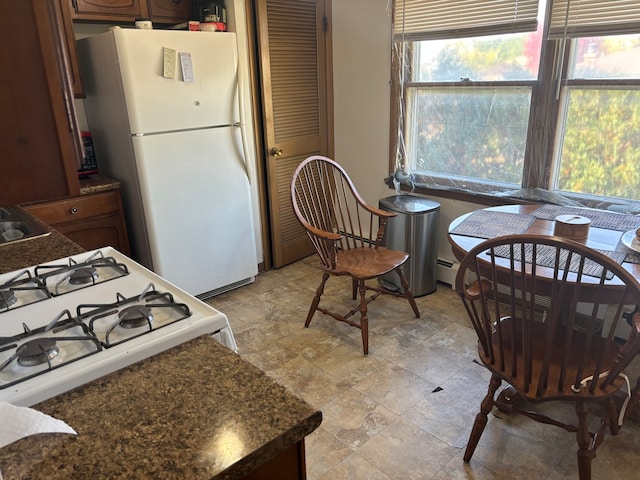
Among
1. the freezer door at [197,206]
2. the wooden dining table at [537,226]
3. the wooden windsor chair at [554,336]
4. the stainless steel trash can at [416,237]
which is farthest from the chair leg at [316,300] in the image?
the wooden windsor chair at [554,336]

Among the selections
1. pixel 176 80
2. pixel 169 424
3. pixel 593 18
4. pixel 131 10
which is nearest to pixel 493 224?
pixel 593 18

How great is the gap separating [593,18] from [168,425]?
8.46ft

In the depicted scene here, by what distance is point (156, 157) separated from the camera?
8.65 ft

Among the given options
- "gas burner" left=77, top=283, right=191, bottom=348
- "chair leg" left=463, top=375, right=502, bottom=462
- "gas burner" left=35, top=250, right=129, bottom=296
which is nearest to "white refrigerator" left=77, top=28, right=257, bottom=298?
"gas burner" left=35, top=250, right=129, bottom=296

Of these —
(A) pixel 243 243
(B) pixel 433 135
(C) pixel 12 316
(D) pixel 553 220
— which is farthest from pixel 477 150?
(C) pixel 12 316

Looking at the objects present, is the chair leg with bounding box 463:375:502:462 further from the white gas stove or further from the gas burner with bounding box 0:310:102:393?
the gas burner with bounding box 0:310:102:393

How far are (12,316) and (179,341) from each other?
43 centimetres

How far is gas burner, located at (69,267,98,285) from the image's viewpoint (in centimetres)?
127

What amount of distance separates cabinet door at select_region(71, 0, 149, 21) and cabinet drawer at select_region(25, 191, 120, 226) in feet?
3.13

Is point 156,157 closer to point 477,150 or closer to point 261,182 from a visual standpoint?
point 261,182

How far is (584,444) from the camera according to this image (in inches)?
60.3

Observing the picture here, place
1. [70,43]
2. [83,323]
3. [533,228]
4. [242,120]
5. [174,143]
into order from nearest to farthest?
[83,323]
[533,228]
[70,43]
[174,143]
[242,120]

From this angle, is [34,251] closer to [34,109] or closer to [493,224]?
[34,109]

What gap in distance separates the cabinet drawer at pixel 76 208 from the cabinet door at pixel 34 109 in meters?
1.96
